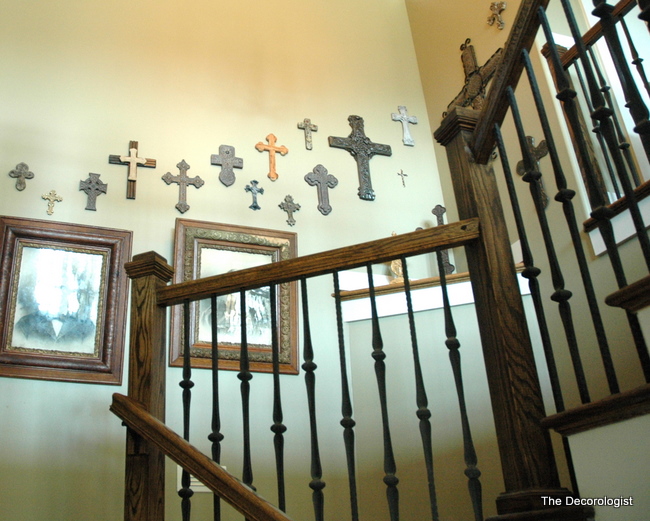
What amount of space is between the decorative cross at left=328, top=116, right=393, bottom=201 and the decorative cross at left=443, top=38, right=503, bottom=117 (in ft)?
1.70

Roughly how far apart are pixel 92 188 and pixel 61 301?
25.2 inches

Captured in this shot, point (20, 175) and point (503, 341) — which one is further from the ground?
point (20, 175)

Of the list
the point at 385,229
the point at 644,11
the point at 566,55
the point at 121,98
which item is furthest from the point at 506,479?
the point at 121,98

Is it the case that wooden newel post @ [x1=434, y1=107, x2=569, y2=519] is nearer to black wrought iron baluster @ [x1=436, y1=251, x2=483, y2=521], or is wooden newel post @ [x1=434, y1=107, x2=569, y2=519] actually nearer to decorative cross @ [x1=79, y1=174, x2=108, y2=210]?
black wrought iron baluster @ [x1=436, y1=251, x2=483, y2=521]

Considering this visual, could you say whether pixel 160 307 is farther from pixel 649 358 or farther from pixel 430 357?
pixel 430 357

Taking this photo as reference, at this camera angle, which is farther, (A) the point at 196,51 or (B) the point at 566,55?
(A) the point at 196,51

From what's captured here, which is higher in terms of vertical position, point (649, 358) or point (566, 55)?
point (566, 55)

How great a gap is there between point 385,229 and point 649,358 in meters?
2.95

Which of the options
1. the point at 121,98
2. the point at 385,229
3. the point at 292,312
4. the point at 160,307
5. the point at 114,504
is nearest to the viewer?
the point at 160,307

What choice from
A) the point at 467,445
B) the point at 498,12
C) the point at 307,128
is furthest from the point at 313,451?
the point at 498,12

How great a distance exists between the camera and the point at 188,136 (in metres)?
3.94

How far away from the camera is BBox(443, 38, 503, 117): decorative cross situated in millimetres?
4074

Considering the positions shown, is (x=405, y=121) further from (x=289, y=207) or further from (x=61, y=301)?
(x=61, y=301)

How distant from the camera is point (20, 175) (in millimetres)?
3418
